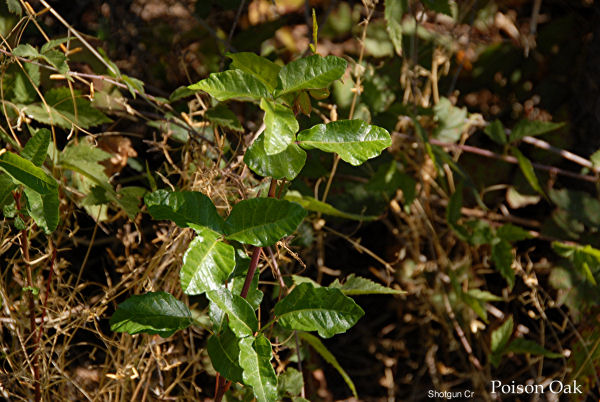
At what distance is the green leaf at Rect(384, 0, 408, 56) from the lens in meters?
1.24

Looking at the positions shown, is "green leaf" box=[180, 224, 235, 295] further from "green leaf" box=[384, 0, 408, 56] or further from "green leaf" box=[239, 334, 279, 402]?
"green leaf" box=[384, 0, 408, 56]

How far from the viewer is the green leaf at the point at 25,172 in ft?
2.67

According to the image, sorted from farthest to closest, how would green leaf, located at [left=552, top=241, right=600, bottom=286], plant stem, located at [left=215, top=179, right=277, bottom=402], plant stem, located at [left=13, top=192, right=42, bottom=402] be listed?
green leaf, located at [left=552, top=241, right=600, bottom=286], plant stem, located at [left=13, top=192, right=42, bottom=402], plant stem, located at [left=215, top=179, right=277, bottom=402]

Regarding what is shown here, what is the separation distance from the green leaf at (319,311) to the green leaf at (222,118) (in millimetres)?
501

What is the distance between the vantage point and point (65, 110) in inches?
45.9

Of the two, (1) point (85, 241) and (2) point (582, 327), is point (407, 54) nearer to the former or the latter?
(2) point (582, 327)

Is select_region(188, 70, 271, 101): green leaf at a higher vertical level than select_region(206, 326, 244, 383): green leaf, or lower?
higher

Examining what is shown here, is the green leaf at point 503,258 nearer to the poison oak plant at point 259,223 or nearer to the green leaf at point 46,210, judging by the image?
the poison oak plant at point 259,223

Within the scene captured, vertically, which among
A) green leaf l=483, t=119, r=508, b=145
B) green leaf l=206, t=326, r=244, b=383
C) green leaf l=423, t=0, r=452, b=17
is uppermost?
green leaf l=423, t=0, r=452, b=17

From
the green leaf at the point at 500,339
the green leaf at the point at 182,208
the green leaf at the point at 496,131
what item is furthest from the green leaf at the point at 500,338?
the green leaf at the point at 182,208

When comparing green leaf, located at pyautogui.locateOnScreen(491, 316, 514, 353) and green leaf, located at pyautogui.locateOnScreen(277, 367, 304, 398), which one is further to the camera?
green leaf, located at pyautogui.locateOnScreen(491, 316, 514, 353)

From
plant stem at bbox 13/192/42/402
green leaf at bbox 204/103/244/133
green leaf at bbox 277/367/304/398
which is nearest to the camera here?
plant stem at bbox 13/192/42/402

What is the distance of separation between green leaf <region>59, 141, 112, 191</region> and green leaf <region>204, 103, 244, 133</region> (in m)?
0.22

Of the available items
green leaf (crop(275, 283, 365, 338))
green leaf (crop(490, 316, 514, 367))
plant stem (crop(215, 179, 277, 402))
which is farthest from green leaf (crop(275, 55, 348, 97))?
green leaf (crop(490, 316, 514, 367))
